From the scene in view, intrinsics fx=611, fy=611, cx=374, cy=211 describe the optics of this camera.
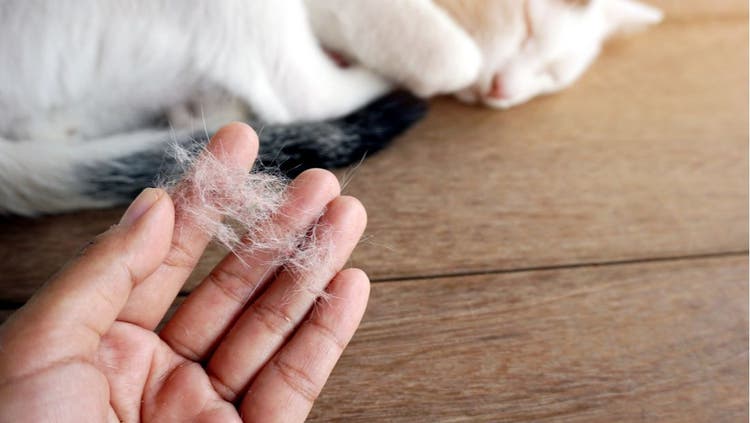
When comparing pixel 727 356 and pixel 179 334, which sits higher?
pixel 179 334

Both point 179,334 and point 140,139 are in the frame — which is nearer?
point 179,334

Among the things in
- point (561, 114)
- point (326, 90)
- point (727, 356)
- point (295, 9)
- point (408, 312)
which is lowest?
point (727, 356)

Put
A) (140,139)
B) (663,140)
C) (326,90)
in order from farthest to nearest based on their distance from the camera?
(663,140), (326,90), (140,139)

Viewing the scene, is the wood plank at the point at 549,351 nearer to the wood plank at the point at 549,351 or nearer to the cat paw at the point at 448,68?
the wood plank at the point at 549,351

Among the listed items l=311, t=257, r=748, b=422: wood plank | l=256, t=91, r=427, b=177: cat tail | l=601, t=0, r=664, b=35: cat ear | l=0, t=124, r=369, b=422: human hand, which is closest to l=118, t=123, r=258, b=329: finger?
l=0, t=124, r=369, b=422: human hand

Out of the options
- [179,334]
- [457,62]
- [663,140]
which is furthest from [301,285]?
[663,140]

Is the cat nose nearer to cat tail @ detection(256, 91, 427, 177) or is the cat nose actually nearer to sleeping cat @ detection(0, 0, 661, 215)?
sleeping cat @ detection(0, 0, 661, 215)

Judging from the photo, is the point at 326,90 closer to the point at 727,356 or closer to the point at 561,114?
the point at 561,114

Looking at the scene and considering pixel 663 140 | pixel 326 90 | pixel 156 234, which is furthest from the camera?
pixel 663 140
